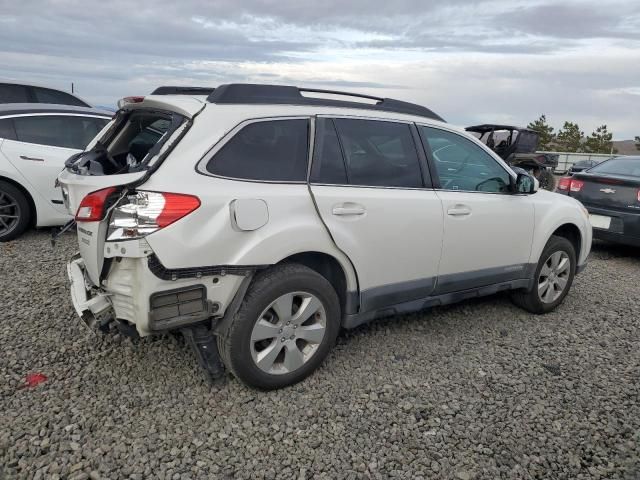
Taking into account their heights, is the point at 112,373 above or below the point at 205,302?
below

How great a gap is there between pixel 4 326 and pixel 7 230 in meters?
2.65

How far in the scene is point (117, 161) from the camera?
11.8 feet

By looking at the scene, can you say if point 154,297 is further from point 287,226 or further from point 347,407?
point 347,407

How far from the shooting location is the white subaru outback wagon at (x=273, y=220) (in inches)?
103

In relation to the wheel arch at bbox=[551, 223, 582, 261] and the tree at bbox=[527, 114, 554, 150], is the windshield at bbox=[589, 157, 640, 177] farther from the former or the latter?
the tree at bbox=[527, 114, 554, 150]

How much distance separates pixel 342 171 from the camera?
3.17m

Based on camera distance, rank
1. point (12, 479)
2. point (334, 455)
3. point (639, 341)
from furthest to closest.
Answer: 1. point (639, 341)
2. point (334, 455)
3. point (12, 479)

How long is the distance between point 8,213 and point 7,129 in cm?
97

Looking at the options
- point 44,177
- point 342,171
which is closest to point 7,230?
point 44,177

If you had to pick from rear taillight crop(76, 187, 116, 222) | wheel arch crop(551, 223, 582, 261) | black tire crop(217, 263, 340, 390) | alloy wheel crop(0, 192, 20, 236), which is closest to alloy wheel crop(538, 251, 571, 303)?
wheel arch crop(551, 223, 582, 261)

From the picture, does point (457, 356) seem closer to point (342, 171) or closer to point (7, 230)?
point (342, 171)

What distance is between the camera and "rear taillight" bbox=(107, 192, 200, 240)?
100 inches

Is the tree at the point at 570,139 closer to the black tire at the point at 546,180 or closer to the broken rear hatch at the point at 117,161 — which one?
the black tire at the point at 546,180

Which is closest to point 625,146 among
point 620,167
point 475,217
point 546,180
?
point 546,180
